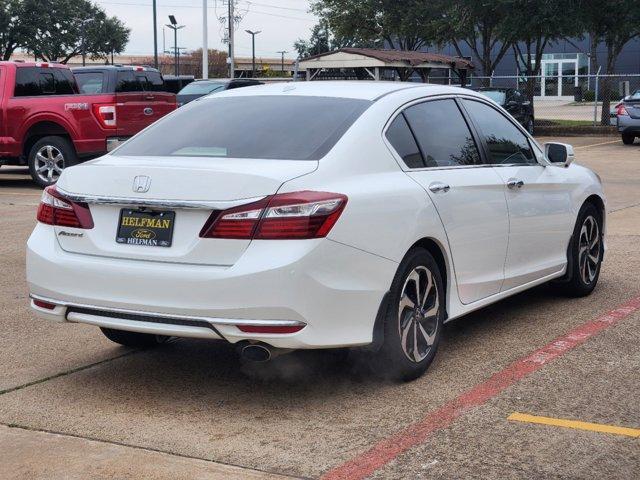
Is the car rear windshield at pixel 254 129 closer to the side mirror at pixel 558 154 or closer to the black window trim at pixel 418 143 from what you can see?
the black window trim at pixel 418 143

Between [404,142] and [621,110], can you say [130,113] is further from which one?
[621,110]

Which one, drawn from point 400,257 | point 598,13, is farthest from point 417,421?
point 598,13

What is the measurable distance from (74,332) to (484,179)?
2767 mm

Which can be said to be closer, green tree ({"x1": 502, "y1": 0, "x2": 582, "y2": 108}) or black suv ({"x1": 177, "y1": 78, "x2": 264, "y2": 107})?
black suv ({"x1": 177, "y1": 78, "x2": 264, "y2": 107})

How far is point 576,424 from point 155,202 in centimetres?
220

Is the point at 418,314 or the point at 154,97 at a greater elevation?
the point at 154,97

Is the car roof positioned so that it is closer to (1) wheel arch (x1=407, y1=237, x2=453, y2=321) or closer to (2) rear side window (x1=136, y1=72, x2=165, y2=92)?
(1) wheel arch (x1=407, y1=237, x2=453, y2=321)

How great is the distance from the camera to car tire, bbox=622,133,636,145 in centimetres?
2733

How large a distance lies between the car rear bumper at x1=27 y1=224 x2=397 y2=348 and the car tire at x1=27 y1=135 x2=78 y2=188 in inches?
461

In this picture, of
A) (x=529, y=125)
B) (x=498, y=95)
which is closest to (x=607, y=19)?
(x=529, y=125)

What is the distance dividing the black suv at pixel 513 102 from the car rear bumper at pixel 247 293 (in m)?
25.9

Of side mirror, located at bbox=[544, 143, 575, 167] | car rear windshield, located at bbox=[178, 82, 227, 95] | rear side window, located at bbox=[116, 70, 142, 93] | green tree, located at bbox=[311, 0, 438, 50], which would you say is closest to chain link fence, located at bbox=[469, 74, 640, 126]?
green tree, located at bbox=[311, 0, 438, 50]

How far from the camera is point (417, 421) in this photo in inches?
193

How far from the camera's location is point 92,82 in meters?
19.0
